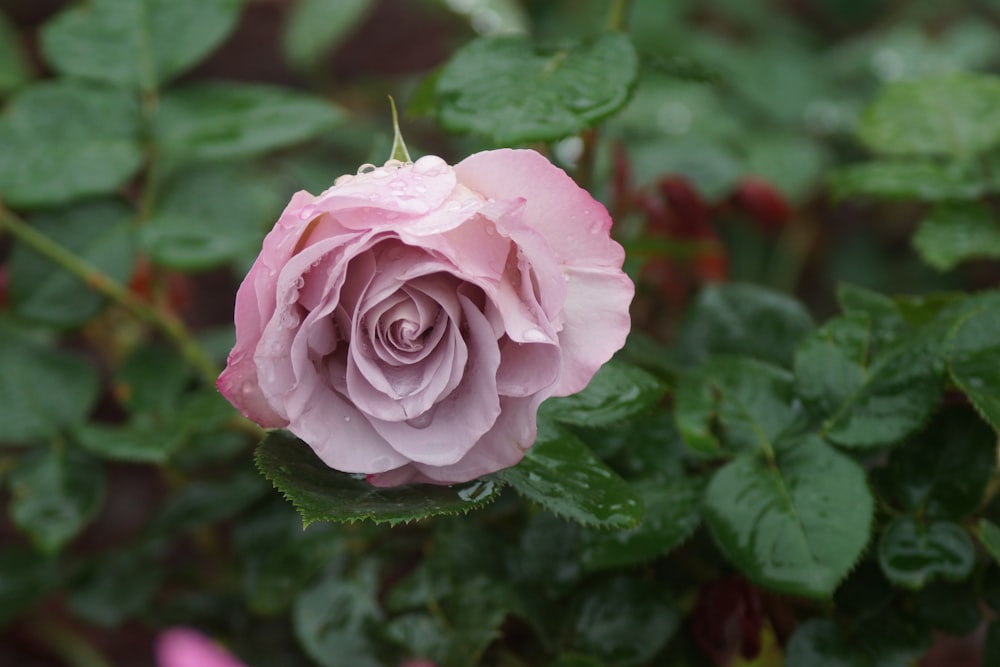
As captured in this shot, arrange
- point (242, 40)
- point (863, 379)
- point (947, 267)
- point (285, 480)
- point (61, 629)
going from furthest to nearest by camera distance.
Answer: point (242, 40) → point (61, 629) → point (947, 267) → point (863, 379) → point (285, 480)

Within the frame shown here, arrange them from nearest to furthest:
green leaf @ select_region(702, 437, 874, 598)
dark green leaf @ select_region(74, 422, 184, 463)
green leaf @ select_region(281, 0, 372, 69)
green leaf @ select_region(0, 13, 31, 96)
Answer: green leaf @ select_region(702, 437, 874, 598) < dark green leaf @ select_region(74, 422, 184, 463) < green leaf @ select_region(0, 13, 31, 96) < green leaf @ select_region(281, 0, 372, 69)

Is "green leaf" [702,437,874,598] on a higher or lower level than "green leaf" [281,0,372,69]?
higher

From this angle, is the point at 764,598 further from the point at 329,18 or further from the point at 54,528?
the point at 329,18

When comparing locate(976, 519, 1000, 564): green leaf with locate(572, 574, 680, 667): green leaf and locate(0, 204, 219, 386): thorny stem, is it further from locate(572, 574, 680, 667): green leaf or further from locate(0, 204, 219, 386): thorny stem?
locate(0, 204, 219, 386): thorny stem

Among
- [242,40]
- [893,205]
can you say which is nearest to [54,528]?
[893,205]

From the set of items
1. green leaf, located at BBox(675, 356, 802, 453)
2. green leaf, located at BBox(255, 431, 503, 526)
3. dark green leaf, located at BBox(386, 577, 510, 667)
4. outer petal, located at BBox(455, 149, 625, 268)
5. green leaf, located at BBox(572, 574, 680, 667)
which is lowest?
dark green leaf, located at BBox(386, 577, 510, 667)

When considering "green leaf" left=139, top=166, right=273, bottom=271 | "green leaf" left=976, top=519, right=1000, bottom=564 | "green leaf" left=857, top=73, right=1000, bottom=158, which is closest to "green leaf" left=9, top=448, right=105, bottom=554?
"green leaf" left=139, top=166, right=273, bottom=271

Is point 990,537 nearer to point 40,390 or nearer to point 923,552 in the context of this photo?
point 923,552

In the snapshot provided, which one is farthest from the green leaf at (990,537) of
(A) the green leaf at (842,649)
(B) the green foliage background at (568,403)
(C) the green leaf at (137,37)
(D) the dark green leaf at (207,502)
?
(C) the green leaf at (137,37)
